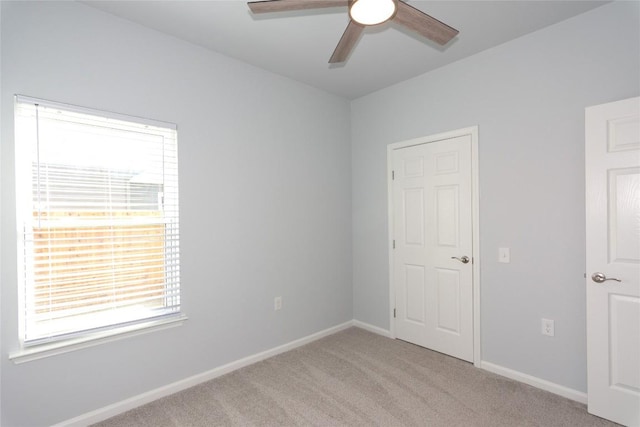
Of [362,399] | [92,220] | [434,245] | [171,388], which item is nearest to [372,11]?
[92,220]

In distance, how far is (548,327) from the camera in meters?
2.44

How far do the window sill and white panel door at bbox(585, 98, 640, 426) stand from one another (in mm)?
2979

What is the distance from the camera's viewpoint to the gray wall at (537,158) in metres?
2.24

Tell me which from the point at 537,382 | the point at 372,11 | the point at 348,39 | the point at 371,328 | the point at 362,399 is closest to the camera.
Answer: the point at 372,11

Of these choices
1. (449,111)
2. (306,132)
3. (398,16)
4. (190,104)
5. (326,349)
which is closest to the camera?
(398,16)

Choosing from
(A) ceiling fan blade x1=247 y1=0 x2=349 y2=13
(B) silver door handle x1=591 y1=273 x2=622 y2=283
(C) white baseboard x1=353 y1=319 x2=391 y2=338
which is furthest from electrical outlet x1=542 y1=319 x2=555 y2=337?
(A) ceiling fan blade x1=247 y1=0 x2=349 y2=13

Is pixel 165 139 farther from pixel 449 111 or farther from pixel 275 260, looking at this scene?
pixel 449 111

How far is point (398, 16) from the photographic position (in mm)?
1579

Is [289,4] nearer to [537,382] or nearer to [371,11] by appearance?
[371,11]

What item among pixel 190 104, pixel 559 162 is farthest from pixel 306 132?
pixel 559 162

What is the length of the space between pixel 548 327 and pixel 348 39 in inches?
Answer: 99.9

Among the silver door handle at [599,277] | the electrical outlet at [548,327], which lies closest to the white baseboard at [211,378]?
the electrical outlet at [548,327]

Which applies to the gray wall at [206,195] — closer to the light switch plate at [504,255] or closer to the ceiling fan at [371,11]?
the ceiling fan at [371,11]

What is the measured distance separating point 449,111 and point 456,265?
1.46 m
